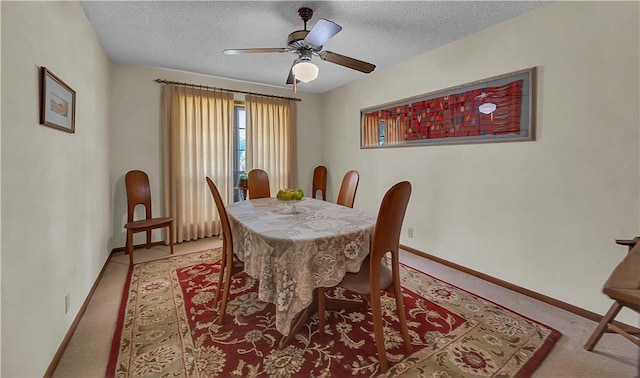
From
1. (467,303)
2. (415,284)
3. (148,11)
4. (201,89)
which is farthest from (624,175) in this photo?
(201,89)

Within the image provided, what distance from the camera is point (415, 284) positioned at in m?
2.62

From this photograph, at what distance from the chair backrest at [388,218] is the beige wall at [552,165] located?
5.05 ft

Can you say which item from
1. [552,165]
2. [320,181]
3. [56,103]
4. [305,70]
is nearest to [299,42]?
[305,70]

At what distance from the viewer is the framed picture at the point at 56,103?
4.75ft

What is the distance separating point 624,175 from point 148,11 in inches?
150

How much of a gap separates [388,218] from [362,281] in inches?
17.1

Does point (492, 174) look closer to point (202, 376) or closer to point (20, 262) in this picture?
point (202, 376)

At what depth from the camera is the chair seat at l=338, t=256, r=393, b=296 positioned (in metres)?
1.58

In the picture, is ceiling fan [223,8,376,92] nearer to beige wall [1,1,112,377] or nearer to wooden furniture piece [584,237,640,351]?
beige wall [1,1,112,377]

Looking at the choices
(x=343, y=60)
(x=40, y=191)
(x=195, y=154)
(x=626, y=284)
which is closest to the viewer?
(x=626, y=284)

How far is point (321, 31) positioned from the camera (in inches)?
74.6

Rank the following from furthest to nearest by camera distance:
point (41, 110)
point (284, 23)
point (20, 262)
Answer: point (284, 23) → point (41, 110) → point (20, 262)

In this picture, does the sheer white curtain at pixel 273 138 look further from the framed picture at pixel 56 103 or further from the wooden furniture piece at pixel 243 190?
the framed picture at pixel 56 103

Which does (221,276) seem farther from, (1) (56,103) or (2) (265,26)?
(2) (265,26)
